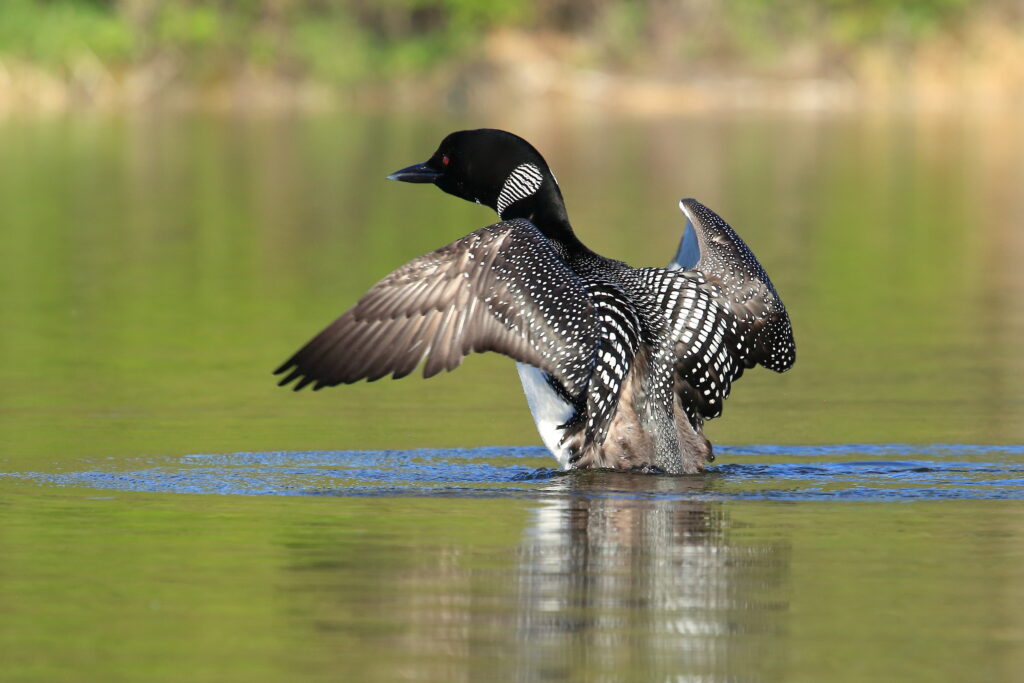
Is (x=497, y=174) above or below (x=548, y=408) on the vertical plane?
above

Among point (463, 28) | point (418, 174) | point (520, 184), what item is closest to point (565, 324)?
point (520, 184)

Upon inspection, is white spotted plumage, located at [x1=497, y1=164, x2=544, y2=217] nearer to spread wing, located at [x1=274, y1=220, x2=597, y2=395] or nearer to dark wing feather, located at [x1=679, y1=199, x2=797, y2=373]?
dark wing feather, located at [x1=679, y1=199, x2=797, y2=373]

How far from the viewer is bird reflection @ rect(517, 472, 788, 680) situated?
4254 mm

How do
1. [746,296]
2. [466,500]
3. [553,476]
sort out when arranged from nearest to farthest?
[466,500], [553,476], [746,296]

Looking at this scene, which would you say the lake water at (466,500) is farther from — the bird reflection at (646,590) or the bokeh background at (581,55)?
the bokeh background at (581,55)

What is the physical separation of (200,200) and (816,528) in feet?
50.4

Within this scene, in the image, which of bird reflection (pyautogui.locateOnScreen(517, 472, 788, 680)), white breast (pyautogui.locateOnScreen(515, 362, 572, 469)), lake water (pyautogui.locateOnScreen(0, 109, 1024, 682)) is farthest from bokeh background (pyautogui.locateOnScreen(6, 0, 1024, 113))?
bird reflection (pyautogui.locateOnScreen(517, 472, 788, 680))

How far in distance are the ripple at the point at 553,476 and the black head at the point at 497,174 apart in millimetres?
941

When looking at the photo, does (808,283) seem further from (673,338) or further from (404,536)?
(404,536)

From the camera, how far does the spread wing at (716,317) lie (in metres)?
6.84

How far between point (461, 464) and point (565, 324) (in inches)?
33.6

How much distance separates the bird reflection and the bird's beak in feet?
5.09

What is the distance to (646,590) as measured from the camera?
4.89 meters

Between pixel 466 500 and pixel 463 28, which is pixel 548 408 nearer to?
pixel 466 500
